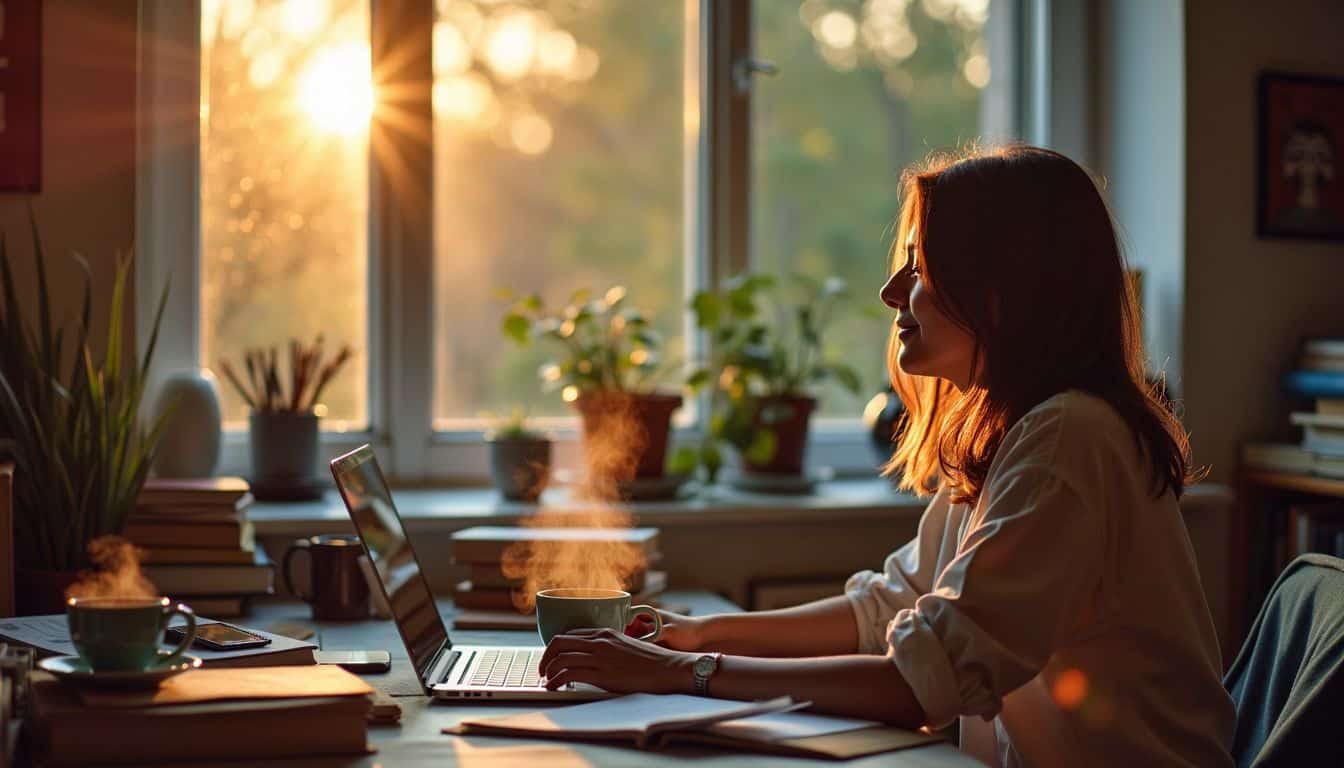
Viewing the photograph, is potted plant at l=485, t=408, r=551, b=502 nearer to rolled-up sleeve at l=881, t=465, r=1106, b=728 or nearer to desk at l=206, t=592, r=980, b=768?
desk at l=206, t=592, r=980, b=768

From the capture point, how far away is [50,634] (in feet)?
4.68

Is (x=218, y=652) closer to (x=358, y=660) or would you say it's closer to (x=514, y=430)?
(x=358, y=660)

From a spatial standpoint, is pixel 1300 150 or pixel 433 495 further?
pixel 1300 150

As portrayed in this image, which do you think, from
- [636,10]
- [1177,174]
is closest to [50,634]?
[636,10]

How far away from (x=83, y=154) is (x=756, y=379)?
1268 mm

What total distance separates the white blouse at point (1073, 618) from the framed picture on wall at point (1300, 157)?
1657 millimetres

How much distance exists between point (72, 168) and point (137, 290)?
212 millimetres

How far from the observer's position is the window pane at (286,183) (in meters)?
2.41

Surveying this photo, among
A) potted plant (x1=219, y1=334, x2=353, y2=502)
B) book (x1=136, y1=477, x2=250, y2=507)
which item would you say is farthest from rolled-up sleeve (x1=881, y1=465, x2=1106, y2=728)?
potted plant (x1=219, y1=334, x2=353, y2=502)

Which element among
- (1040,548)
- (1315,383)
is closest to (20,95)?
(1040,548)

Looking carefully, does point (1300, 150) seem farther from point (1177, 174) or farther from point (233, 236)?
point (233, 236)

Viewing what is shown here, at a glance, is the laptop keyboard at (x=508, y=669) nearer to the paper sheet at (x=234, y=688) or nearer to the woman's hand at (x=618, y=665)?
the woman's hand at (x=618, y=665)

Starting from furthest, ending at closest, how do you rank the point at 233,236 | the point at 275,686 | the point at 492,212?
the point at 492,212
the point at 233,236
the point at 275,686

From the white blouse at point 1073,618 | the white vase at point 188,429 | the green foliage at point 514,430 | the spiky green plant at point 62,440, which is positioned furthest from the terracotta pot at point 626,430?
the white blouse at point 1073,618
